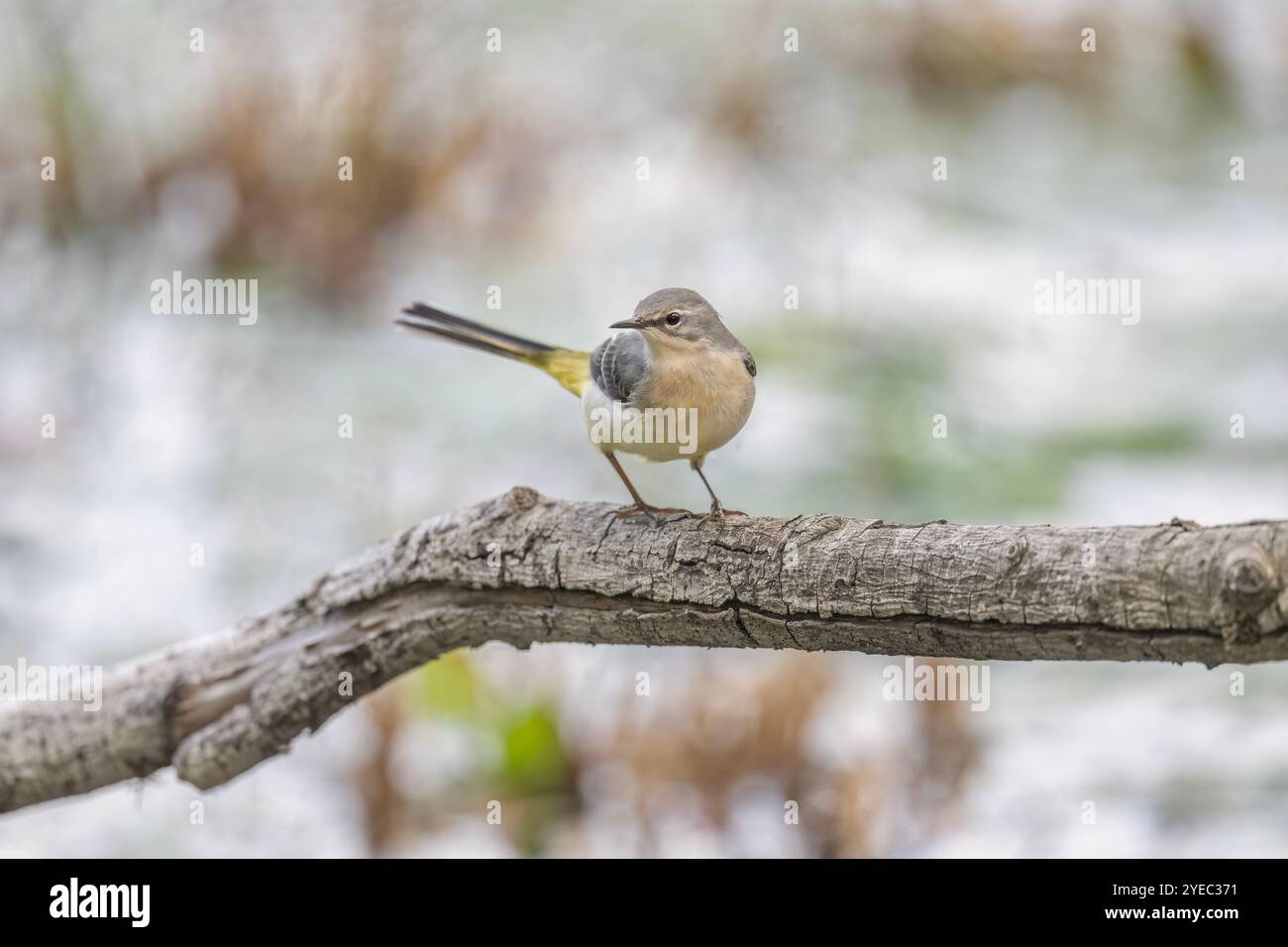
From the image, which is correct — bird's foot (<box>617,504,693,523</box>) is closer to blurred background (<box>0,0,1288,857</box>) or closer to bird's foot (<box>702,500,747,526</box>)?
bird's foot (<box>702,500,747,526</box>)

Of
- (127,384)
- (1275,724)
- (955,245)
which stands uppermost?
(955,245)

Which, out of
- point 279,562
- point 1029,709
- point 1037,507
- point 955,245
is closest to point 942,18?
point 955,245

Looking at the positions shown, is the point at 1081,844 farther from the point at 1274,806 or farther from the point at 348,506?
the point at 348,506

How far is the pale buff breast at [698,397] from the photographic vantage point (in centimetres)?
248

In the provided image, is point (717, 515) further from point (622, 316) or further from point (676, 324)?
point (622, 316)

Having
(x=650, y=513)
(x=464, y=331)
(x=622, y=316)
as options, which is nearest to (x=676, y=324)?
(x=650, y=513)

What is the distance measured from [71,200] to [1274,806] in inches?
233

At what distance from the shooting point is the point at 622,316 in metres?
6.16

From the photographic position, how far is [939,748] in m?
4.62

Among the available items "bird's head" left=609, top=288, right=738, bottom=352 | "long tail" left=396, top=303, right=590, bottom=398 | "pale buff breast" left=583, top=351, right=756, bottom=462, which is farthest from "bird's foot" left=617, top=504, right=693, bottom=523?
"long tail" left=396, top=303, right=590, bottom=398

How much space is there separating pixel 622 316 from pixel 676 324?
3668 mm

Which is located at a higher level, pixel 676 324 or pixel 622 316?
pixel 622 316

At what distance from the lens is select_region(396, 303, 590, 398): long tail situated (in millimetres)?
2814

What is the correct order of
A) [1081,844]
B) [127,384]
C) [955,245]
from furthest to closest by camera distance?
[955,245] → [127,384] → [1081,844]
